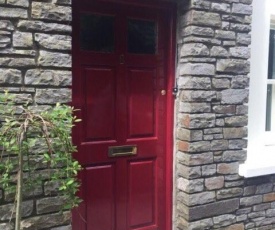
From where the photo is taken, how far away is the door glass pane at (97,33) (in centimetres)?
291

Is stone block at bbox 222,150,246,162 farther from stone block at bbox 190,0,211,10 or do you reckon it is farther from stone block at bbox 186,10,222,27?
stone block at bbox 190,0,211,10

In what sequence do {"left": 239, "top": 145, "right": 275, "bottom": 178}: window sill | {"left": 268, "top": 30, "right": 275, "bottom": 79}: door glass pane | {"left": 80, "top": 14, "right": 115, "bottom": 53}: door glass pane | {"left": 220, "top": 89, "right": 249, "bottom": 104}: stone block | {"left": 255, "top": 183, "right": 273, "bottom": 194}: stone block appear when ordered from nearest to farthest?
{"left": 80, "top": 14, "right": 115, "bottom": 53}: door glass pane, {"left": 220, "top": 89, "right": 249, "bottom": 104}: stone block, {"left": 239, "top": 145, "right": 275, "bottom": 178}: window sill, {"left": 255, "top": 183, "right": 273, "bottom": 194}: stone block, {"left": 268, "top": 30, "right": 275, "bottom": 79}: door glass pane

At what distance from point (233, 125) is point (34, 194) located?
6.18 feet

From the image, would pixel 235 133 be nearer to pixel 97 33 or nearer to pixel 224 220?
pixel 224 220

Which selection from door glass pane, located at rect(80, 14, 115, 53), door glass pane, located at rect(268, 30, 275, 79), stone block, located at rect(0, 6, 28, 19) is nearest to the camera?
stone block, located at rect(0, 6, 28, 19)

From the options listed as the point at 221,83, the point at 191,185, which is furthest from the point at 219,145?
the point at 221,83

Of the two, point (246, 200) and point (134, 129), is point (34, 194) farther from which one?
point (246, 200)

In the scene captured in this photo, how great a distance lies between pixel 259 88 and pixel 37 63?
2.20 meters

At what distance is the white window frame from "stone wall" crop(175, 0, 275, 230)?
0.16 meters

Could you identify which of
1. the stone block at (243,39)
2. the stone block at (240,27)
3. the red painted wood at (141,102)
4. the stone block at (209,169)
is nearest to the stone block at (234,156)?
the stone block at (209,169)

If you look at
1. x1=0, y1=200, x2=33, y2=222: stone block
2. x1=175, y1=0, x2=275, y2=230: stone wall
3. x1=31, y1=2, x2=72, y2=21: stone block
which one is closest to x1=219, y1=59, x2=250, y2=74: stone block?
x1=175, y1=0, x2=275, y2=230: stone wall

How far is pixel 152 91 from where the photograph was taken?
3.23 meters

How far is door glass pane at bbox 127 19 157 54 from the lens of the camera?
123 inches

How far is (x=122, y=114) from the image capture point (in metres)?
3.11
